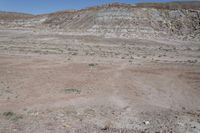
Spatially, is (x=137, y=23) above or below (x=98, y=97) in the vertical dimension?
above

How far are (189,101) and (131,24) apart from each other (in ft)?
127

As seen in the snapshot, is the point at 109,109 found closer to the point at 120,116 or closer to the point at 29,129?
the point at 120,116

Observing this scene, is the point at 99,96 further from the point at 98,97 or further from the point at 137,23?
the point at 137,23

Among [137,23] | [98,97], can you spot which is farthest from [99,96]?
[137,23]

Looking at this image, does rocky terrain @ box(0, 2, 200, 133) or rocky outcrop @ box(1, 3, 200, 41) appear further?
rocky outcrop @ box(1, 3, 200, 41)

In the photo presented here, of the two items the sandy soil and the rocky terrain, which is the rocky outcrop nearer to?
the rocky terrain

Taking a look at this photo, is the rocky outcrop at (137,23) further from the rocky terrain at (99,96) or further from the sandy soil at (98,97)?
the sandy soil at (98,97)

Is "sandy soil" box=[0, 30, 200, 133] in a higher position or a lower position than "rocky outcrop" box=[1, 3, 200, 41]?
lower

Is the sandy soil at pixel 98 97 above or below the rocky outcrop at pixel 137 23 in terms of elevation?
below

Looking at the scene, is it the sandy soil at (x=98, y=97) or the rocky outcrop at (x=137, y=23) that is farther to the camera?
the rocky outcrop at (x=137, y=23)

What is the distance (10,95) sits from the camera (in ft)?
40.4

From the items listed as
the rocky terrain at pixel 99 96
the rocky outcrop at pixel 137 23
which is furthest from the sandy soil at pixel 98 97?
the rocky outcrop at pixel 137 23

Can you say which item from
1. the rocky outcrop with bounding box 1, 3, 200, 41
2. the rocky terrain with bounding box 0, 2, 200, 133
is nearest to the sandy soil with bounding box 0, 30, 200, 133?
the rocky terrain with bounding box 0, 2, 200, 133

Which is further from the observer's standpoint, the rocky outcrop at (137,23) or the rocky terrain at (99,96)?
the rocky outcrop at (137,23)
